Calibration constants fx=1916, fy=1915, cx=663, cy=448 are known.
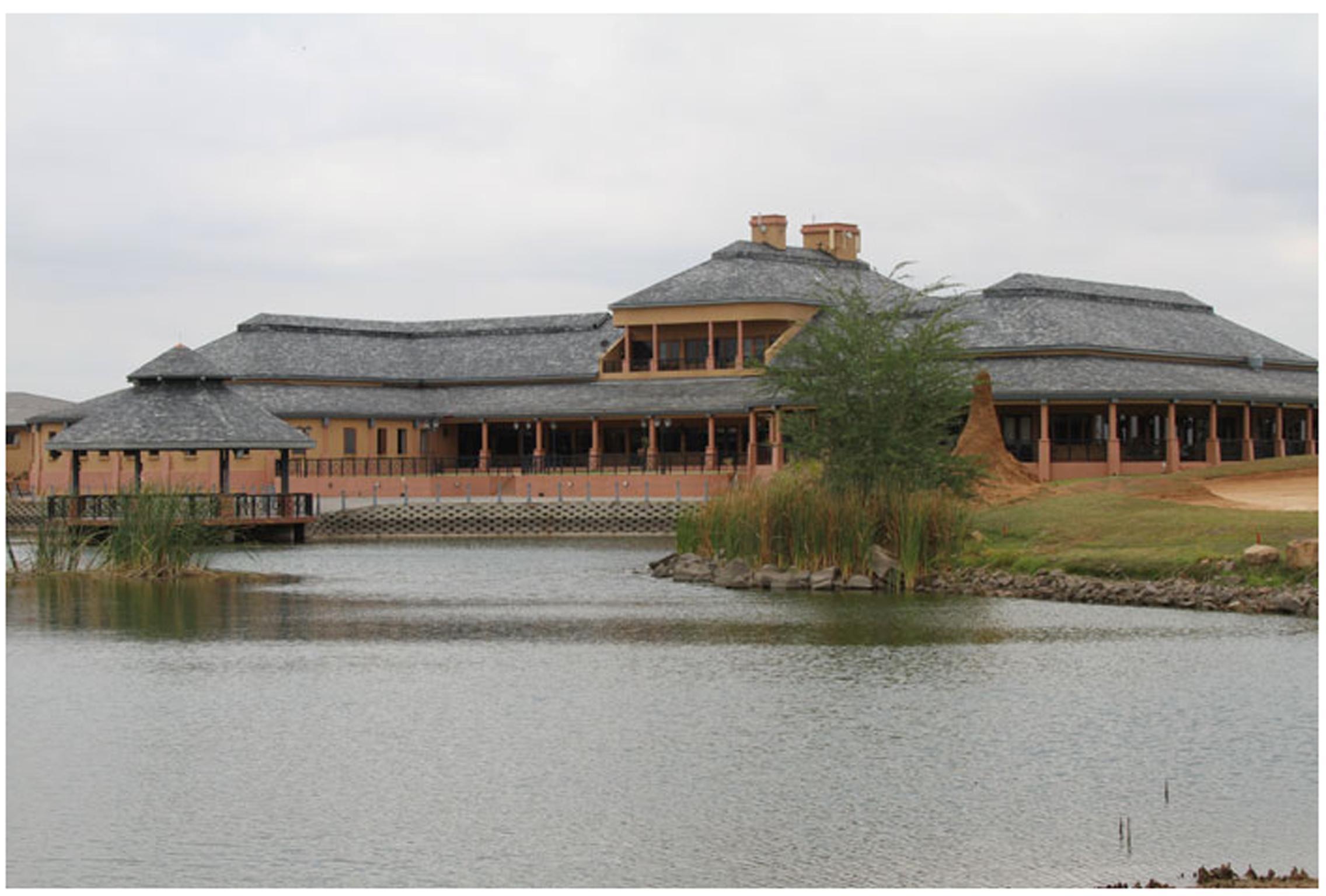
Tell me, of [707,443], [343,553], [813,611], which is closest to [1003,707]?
[813,611]

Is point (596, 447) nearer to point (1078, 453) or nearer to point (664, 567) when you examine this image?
point (1078, 453)

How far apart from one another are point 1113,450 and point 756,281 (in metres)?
20.7

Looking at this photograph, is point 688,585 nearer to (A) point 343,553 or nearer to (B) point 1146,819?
(A) point 343,553

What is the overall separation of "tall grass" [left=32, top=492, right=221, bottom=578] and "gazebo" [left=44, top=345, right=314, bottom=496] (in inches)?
593

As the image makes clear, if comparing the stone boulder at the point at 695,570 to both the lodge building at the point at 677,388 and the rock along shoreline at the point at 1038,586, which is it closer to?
the rock along shoreline at the point at 1038,586

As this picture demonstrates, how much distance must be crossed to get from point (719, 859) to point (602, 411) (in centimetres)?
5667

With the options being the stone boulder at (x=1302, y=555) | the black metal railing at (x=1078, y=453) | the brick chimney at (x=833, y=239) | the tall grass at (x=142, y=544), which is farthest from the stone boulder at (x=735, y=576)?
the brick chimney at (x=833, y=239)

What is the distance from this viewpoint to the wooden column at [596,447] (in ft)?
227

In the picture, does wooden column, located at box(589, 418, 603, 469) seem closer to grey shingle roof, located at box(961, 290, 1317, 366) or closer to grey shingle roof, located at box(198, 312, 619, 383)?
grey shingle roof, located at box(198, 312, 619, 383)

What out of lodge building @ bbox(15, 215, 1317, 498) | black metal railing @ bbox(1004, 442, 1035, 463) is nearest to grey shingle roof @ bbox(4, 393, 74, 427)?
lodge building @ bbox(15, 215, 1317, 498)

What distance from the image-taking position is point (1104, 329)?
65.4 metres

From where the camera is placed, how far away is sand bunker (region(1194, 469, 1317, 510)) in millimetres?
38250

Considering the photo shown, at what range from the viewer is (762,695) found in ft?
69.4

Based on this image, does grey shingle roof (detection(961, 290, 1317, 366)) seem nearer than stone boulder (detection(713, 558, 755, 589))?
No
